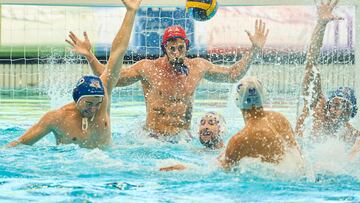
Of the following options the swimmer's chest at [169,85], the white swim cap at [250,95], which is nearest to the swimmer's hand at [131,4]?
the swimmer's chest at [169,85]

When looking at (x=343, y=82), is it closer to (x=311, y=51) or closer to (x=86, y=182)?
(x=311, y=51)

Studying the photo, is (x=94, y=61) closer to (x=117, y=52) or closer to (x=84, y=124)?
(x=117, y=52)

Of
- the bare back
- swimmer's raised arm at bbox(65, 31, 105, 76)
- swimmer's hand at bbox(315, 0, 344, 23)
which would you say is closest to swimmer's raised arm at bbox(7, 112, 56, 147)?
swimmer's raised arm at bbox(65, 31, 105, 76)

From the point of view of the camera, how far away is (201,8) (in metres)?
6.62

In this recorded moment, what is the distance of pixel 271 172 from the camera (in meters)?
4.48

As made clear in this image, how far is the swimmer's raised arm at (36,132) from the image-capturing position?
5.41 meters

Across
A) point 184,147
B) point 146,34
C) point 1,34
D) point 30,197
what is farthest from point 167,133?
point 1,34

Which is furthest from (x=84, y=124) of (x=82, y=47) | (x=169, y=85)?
(x=169, y=85)

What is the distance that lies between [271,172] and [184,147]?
6.39 feet

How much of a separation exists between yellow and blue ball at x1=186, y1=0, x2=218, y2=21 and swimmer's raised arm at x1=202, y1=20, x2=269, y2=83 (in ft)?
1.50

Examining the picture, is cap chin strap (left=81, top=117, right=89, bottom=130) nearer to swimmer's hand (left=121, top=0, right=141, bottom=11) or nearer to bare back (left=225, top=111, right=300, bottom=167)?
swimmer's hand (left=121, top=0, right=141, bottom=11)

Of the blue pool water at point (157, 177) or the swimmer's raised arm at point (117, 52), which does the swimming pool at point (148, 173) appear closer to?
the blue pool water at point (157, 177)

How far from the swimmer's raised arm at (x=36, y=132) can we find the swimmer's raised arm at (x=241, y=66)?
1983 mm

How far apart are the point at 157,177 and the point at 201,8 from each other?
2397 millimetres
